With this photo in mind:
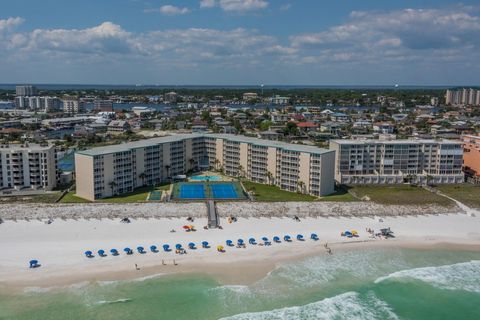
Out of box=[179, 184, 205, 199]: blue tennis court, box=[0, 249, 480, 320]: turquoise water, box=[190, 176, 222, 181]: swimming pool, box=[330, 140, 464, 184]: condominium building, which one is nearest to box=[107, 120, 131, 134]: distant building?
box=[190, 176, 222, 181]: swimming pool

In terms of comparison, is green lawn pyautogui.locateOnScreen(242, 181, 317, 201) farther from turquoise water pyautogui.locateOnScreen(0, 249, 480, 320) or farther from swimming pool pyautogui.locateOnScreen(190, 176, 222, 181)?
turquoise water pyautogui.locateOnScreen(0, 249, 480, 320)

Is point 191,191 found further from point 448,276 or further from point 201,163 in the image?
point 448,276

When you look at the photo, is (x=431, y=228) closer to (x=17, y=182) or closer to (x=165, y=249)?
(x=165, y=249)

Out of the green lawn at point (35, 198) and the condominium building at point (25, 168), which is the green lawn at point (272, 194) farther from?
the condominium building at point (25, 168)

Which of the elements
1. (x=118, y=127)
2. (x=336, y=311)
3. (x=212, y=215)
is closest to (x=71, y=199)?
(x=212, y=215)

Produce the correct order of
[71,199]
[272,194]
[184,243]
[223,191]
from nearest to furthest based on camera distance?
[184,243] → [71,199] → [272,194] → [223,191]

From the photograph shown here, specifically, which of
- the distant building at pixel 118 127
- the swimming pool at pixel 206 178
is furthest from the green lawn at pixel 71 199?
the distant building at pixel 118 127
